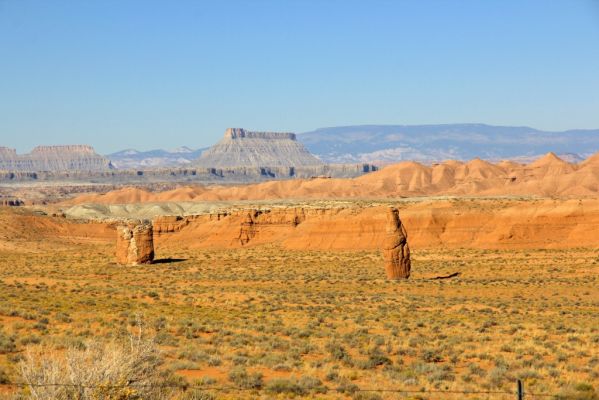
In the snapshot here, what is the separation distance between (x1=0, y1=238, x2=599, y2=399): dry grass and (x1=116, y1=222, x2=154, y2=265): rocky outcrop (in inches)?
82.5

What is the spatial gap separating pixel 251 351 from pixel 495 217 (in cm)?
5038

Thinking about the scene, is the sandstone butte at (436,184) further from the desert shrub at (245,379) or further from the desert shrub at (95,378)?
the desert shrub at (95,378)

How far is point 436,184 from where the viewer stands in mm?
174500

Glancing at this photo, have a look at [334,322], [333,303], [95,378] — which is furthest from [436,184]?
[95,378]

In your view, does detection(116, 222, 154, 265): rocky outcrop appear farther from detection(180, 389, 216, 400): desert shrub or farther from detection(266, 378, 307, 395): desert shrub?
detection(180, 389, 216, 400): desert shrub

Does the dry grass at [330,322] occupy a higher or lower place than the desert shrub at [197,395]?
lower

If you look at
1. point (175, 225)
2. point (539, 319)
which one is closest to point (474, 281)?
point (539, 319)

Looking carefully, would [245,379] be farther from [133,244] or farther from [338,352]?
[133,244]

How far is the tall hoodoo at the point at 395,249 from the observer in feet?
143

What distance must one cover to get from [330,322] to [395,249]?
17045 mm

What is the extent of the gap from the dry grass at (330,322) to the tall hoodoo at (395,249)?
1.15m

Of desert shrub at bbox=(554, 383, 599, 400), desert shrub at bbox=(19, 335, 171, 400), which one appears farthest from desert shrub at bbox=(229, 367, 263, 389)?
desert shrub at bbox=(554, 383, 599, 400)

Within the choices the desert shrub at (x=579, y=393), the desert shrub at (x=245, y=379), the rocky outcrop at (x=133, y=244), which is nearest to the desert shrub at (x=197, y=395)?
the desert shrub at (x=245, y=379)

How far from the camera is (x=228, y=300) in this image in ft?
116
